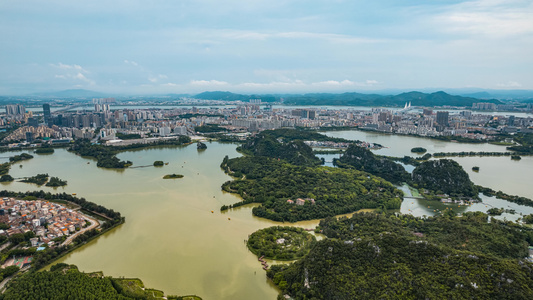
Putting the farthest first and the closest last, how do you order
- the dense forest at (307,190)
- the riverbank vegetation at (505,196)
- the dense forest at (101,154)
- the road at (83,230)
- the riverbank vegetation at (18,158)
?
the riverbank vegetation at (18,158) → the dense forest at (101,154) → the riverbank vegetation at (505,196) → the dense forest at (307,190) → the road at (83,230)

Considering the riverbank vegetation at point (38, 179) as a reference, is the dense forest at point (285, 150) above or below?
above

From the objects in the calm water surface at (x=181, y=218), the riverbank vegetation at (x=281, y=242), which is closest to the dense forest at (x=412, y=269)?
the riverbank vegetation at (x=281, y=242)

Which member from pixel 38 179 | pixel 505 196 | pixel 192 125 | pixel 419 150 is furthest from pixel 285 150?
pixel 192 125

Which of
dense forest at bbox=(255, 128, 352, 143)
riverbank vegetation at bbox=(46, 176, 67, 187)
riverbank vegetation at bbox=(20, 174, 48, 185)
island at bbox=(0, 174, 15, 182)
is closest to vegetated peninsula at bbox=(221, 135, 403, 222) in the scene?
riverbank vegetation at bbox=(46, 176, 67, 187)

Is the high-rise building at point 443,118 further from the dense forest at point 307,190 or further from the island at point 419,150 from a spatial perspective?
the dense forest at point 307,190

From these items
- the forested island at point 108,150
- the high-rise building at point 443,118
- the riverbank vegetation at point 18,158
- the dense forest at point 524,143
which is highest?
the high-rise building at point 443,118

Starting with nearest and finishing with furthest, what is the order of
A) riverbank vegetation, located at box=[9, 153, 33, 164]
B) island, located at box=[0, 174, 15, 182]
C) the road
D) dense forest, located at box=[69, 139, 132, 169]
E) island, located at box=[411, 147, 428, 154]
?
1. the road
2. island, located at box=[0, 174, 15, 182]
3. dense forest, located at box=[69, 139, 132, 169]
4. riverbank vegetation, located at box=[9, 153, 33, 164]
5. island, located at box=[411, 147, 428, 154]

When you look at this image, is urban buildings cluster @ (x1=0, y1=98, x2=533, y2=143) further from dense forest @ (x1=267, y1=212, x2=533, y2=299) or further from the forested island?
dense forest @ (x1=267, y1=212, x2=533, y2=299)
